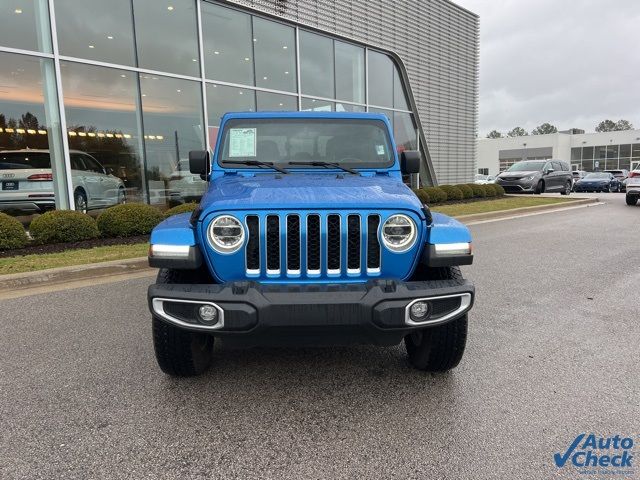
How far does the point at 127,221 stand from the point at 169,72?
17.8 ft

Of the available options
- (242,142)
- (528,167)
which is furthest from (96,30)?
(528,167)

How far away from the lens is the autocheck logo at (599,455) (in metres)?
2.13

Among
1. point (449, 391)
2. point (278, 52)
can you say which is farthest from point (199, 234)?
point (278, 52)

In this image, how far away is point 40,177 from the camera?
384 inches

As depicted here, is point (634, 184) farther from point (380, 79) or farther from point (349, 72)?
point (349, 72)

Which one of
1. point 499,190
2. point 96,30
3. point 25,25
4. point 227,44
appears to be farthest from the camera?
point 499,190

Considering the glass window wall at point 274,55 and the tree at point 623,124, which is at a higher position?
the tree at point 623,124

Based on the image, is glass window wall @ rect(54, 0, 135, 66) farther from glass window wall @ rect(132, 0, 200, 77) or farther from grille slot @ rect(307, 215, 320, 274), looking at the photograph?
grille slot @ rect(307, 215, 320, 274)

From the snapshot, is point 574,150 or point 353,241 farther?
point 574,150

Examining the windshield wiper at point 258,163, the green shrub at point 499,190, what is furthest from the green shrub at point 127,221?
the green shrub at point 499,190

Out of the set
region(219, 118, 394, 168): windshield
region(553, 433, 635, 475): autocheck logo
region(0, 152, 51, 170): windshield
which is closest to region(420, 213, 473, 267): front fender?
region(553, 433, 635, 475): autocheck logo

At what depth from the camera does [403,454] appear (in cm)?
222

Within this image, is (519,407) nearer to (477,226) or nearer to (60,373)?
(60,373)

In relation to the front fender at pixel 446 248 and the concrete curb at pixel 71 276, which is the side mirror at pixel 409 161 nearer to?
the front fender at pixel 446 248
